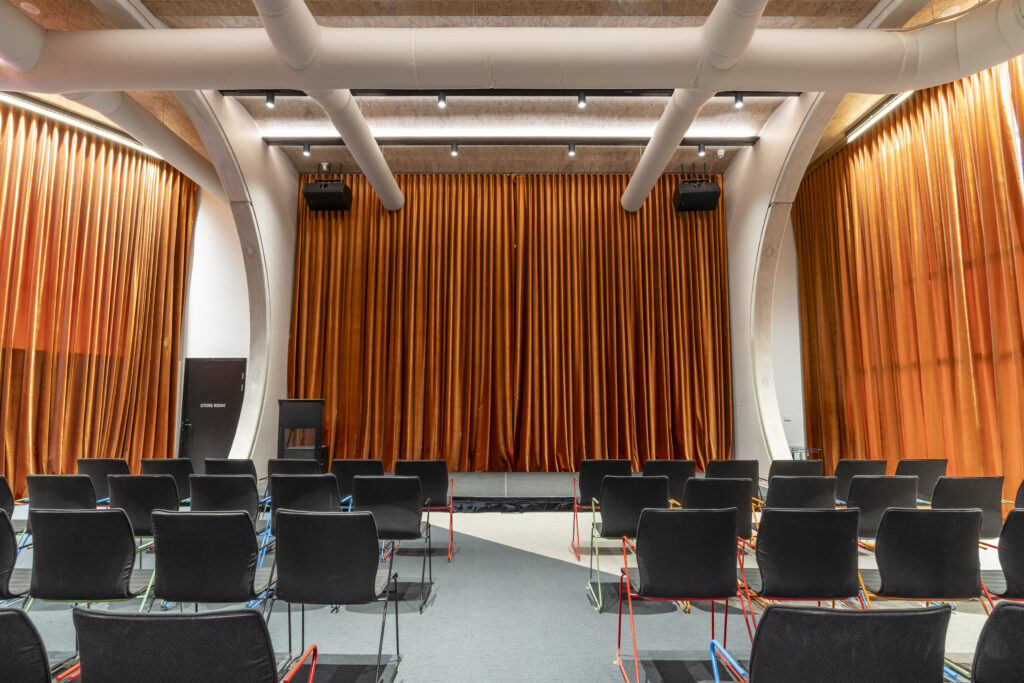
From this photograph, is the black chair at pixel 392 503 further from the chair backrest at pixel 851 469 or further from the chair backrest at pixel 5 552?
the chair backrest at pixel 851 469

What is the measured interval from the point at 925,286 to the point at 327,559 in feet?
24.0

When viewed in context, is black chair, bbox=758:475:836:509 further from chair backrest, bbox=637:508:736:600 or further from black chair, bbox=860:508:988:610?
chair backrest, bbox=637:508:736:600

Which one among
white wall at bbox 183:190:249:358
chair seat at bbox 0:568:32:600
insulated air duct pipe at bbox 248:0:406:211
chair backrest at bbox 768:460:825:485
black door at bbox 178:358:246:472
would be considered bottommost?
chair seat at bbox 0:568:32:600

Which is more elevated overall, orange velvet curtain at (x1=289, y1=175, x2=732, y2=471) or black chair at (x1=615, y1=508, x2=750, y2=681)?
orange velvet curtain at (x1=289, y1=175, x2=732, y2=471)

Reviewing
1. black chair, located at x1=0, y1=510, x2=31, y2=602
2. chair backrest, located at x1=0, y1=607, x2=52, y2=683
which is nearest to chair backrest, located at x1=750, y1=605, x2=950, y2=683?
chair backrest, located at x1=0, y1=607, x2=52, y2=683

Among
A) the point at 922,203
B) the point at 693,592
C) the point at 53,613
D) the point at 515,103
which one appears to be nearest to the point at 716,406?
the point at 922,203

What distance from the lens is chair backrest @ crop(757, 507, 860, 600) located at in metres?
2.64

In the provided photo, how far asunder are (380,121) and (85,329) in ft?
17.0

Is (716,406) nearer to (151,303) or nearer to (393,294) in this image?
(393,294)

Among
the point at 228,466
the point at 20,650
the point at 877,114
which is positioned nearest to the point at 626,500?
the point at 20,650

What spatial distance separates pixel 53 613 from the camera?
354 cm

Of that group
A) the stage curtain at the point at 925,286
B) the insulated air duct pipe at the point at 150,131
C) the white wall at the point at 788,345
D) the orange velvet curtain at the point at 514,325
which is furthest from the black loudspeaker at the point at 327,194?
the stage curtain at the point at 925,286

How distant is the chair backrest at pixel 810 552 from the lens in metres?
2.64

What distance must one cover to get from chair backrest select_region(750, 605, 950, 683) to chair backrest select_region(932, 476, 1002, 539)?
8.88 feet
